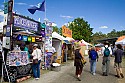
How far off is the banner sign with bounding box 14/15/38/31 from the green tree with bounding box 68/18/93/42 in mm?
36002

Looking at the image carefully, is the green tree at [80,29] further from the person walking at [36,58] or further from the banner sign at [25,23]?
the person walking at [36,58]

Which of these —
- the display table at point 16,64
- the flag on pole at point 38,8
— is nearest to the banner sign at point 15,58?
the display table at point 16,64

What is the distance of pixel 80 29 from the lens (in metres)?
50.7

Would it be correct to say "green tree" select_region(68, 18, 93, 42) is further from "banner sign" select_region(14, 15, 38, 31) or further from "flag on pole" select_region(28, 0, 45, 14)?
"banner sign" select_region(14, 15, 38, 31)

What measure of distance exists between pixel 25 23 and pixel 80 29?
39554mm

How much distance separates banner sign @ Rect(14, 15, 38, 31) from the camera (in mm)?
10866

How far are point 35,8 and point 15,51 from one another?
4.96m

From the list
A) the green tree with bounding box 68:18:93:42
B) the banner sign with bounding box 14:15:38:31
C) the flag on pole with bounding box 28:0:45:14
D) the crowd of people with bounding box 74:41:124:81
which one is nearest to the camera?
the crowd of people with bounding box 74:41:124:81

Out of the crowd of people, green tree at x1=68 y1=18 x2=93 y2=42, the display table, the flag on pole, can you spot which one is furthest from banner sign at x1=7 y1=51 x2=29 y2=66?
green tree at x1=68 y1=18 x2=93 y2=42

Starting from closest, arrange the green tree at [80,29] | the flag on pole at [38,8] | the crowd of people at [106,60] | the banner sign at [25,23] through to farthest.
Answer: the crowd of people at [106,60] → the banner sign at [25,23] → the flag on pole at [38,8] → the green tree at [80,29]

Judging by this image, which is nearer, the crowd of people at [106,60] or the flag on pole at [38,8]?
the crowd of people at [106,60]

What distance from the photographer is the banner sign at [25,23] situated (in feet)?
35.6

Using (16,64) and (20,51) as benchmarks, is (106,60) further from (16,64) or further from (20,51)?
(16,64)

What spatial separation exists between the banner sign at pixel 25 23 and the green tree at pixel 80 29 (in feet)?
118
